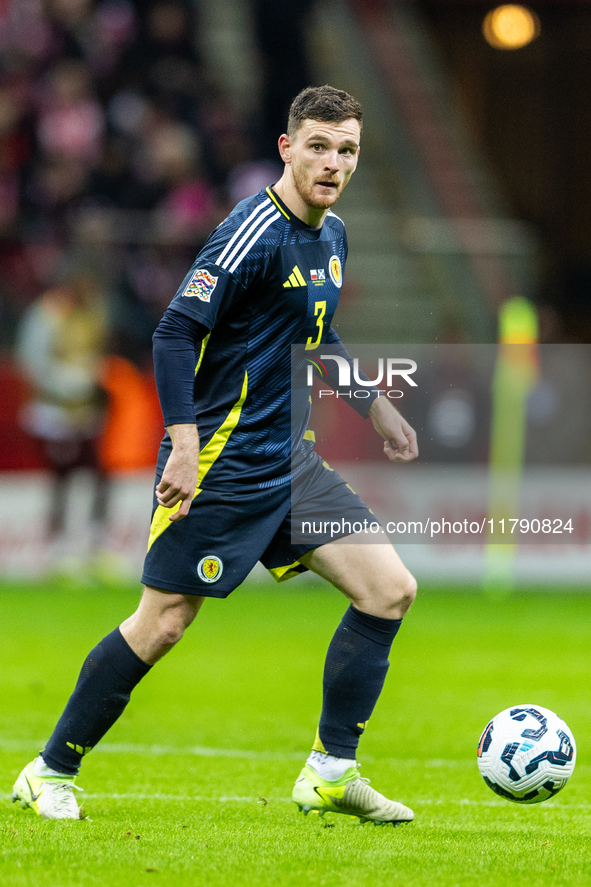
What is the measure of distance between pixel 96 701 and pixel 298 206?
1752mm

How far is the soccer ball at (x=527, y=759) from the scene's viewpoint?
4.38 meters

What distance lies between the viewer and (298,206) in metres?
4.47

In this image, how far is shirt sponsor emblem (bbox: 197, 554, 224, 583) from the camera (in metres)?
4.34

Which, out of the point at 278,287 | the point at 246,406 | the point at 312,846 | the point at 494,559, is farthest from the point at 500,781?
the point at 494,559

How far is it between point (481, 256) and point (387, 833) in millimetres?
10001

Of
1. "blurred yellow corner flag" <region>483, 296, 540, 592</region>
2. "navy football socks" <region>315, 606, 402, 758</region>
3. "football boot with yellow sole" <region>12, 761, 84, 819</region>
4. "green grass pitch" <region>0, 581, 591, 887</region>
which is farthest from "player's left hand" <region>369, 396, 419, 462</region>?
"blurred yellow corner flag" <region>483, 296, 540, 592</region>

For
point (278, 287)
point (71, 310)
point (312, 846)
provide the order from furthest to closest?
point (71, 310) < point (278, 287) < point (312, 846)

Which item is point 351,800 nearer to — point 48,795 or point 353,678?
point 353,678

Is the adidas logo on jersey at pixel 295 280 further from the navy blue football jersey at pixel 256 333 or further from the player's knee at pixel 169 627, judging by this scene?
the player's knee at pixel 169 627

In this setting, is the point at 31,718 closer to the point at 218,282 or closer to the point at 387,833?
the point at 387,833

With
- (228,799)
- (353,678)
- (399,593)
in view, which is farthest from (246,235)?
(228,799)

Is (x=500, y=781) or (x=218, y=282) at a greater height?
(x=218, y=282)

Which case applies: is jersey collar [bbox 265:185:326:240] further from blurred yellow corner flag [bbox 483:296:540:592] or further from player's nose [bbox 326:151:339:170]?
blurred yellow corner flag [bbox 483:296:540:592]

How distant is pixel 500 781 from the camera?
4398mm
